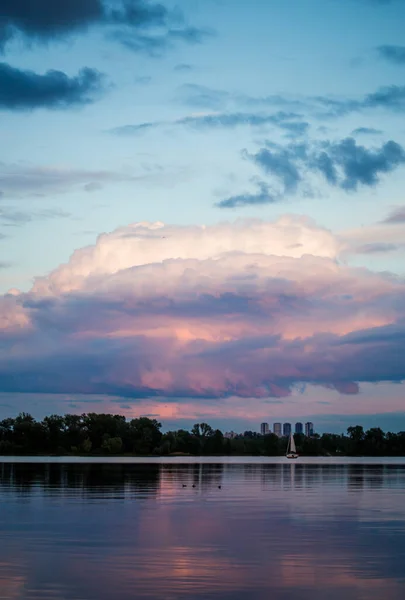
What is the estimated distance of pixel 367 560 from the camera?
125 feet

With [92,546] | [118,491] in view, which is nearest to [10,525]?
[92,546]

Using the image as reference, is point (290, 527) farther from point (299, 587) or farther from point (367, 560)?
point (299, 587)

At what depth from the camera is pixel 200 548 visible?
42125 millimetres

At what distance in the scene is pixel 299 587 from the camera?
31828mm

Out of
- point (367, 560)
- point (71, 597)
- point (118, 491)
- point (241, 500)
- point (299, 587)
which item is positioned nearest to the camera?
point (71, 597)

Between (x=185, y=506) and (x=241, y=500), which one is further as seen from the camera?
(x=241, y=500)

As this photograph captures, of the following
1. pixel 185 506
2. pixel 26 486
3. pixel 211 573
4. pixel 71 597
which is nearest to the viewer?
pixel 71 597

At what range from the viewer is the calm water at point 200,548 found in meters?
31.2

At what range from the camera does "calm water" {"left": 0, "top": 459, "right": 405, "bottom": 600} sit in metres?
31.2

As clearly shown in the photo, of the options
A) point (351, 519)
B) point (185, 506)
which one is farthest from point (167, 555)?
point (185, 506)

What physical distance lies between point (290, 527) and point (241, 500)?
74.9 ft

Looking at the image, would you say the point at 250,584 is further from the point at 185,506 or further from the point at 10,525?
the point at 185,506

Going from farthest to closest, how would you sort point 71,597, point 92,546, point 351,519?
point 351,519, point 92,546, point 71,597

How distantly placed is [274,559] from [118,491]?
48391 mm
